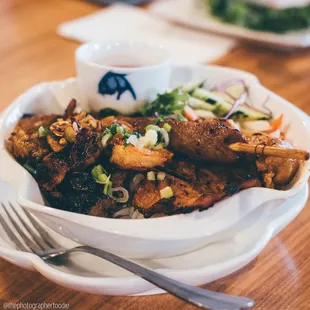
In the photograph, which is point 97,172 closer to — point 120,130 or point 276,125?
point 120,130

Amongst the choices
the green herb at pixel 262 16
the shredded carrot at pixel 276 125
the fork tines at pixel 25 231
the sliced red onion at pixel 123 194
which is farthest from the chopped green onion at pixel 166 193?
the green herb at pixel 262 16

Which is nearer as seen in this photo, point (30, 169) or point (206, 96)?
point (30, 169)

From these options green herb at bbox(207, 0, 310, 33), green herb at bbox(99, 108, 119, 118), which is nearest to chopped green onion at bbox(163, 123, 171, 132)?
green herb at bbox(99, 108, 119, 118)

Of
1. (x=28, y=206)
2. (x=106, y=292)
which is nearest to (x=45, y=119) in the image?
(x=28, y=206)

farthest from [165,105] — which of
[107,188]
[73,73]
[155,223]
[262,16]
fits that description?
[262,16]

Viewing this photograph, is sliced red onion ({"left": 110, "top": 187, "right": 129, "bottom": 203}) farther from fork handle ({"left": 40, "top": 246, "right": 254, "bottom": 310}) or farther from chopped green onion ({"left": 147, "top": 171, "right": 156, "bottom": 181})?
fork handle ({"left": 40, "top": 246, "right": 254, "bottom": 310})

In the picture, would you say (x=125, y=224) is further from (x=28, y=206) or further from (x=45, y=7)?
(x=45, y=7)

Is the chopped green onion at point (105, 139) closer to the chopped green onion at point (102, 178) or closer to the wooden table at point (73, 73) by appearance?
the chopped green onion at point (102, 178)
